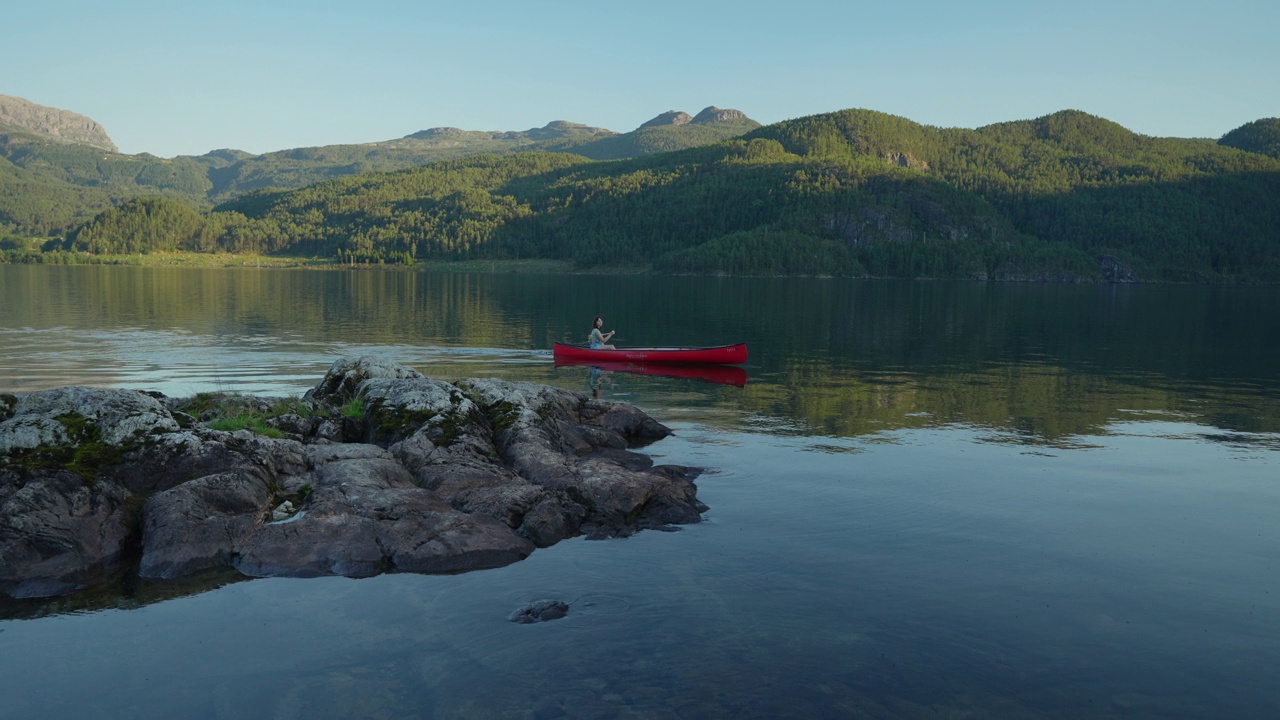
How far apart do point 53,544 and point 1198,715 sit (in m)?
17.9

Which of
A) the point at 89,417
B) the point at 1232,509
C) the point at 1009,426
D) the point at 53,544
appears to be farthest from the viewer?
the point at 1009,426

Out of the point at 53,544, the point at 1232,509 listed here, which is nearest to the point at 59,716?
the point at 53,544

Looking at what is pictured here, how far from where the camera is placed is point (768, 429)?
29.9 meters

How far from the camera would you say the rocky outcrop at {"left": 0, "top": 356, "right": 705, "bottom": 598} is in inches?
608

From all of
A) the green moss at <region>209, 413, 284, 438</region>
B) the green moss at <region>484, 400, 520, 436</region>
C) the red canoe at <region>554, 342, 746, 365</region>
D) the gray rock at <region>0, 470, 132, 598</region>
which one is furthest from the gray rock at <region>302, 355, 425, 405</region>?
the red canoe at <region>554, 342, 746, 365</region>

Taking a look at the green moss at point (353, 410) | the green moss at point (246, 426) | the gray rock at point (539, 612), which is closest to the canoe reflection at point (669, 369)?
the green moss at point (353, 410)

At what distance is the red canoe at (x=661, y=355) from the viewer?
1804 inches

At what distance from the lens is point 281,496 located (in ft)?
57.5

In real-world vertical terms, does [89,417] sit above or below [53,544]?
above

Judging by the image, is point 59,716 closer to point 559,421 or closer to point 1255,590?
point 559,421

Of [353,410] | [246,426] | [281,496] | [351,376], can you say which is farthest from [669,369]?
[281,496]

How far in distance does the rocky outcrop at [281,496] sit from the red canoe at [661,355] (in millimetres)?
24000

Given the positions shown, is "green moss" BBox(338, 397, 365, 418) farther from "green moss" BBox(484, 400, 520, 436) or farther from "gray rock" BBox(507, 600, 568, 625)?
"gray rock" BBox(507, 600, 568, 625)

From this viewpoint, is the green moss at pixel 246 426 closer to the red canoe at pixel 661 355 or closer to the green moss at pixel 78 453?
the green moss at pixel 78 453
